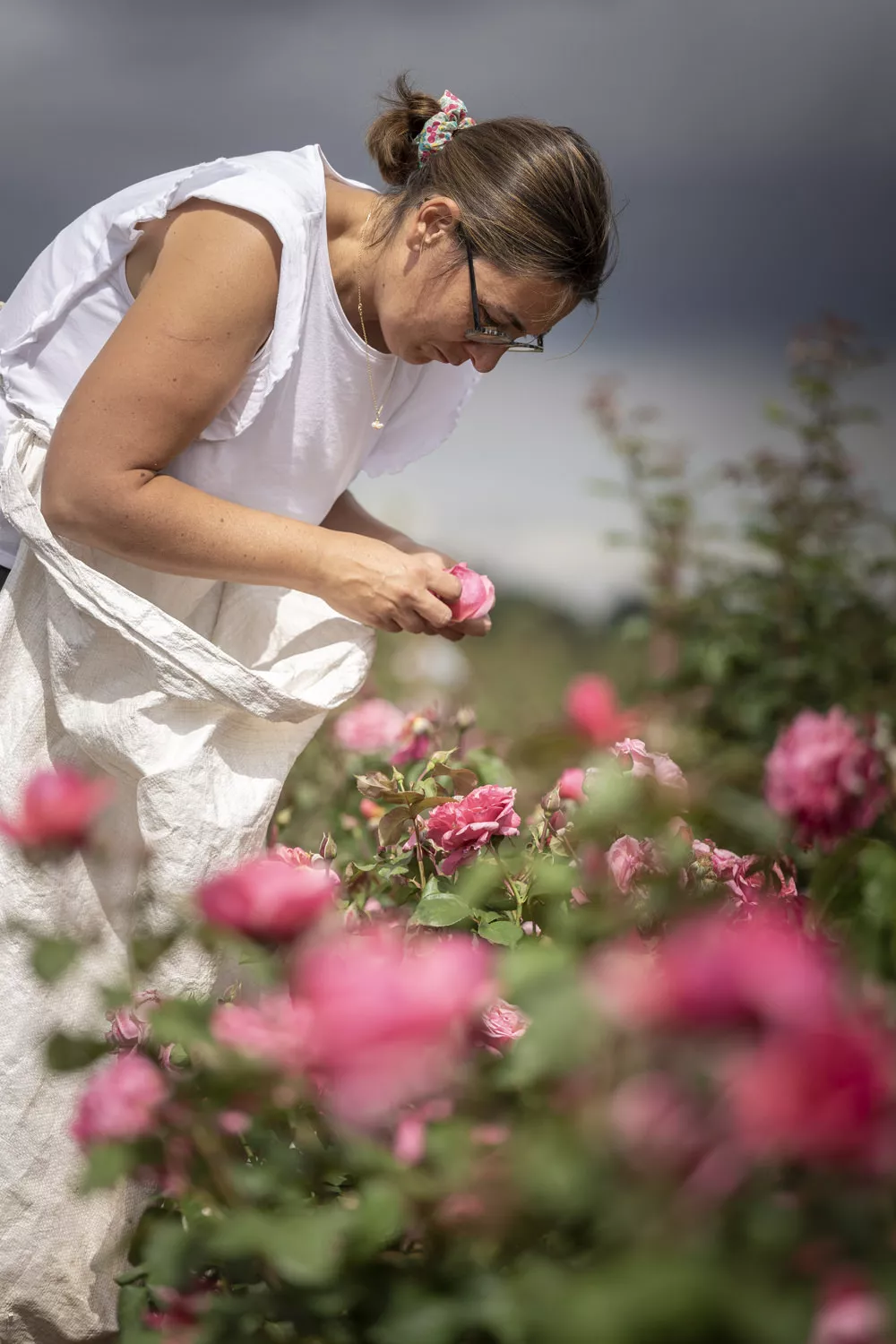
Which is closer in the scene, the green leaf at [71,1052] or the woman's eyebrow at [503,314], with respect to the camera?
the green leaf at [71,1052]

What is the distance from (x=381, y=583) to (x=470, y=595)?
116mm

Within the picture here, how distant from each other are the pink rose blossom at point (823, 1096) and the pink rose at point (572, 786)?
2.63 feet

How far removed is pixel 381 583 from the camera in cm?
140

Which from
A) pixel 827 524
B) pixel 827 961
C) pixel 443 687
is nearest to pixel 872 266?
pixel 827 524

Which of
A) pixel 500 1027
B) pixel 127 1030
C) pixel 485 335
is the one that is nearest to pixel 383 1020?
pixel 500 1027

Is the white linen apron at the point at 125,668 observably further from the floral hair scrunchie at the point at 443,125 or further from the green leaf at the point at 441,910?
the green leaf at the point at 441,910

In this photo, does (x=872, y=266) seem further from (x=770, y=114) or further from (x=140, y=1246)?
(x=140, y=1246)

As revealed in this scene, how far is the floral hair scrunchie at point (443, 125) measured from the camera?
1.57 metres

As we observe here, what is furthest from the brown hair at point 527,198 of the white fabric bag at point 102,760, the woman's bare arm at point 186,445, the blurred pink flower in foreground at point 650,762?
the blurred pink flower in foreground at point 650,762

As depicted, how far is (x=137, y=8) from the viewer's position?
3385mm

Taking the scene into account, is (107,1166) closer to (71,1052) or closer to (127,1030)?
(71,1052)

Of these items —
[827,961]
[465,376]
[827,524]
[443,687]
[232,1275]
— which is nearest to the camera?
[827,961]

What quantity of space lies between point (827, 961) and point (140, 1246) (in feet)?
1.73

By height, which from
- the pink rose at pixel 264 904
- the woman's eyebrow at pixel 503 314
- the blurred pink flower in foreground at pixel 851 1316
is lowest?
the pink rose at pixel 264 904
